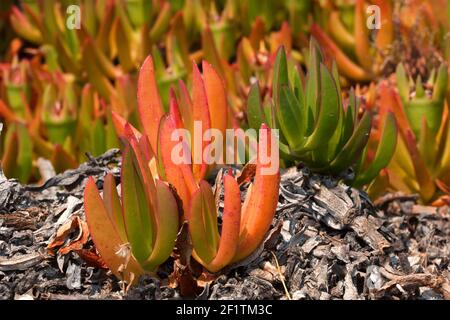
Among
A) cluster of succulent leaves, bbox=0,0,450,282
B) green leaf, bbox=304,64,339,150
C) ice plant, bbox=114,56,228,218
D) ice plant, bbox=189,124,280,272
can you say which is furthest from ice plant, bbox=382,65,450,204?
ice plant, bbox=189,124,280,272

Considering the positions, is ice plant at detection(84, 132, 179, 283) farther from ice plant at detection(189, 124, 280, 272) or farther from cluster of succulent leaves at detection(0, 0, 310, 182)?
cluster of succulent leaves at detection(0, 0, 310, 182)

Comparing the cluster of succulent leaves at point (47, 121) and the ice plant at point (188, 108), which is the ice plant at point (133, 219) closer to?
the ice plant at point (188, 108)

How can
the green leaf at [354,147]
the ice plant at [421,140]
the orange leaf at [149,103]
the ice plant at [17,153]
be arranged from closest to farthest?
the orange leaf at [149,103] < the green leaf at [354,147] < the ice plant at [421,140] < the ice plant at [17,153]

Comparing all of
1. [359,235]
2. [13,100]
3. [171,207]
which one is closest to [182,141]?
[171,207]

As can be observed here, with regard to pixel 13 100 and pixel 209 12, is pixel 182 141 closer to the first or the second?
pixel 13 100

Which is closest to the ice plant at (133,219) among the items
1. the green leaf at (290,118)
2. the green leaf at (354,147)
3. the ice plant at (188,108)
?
the ice plant at (188,108)
